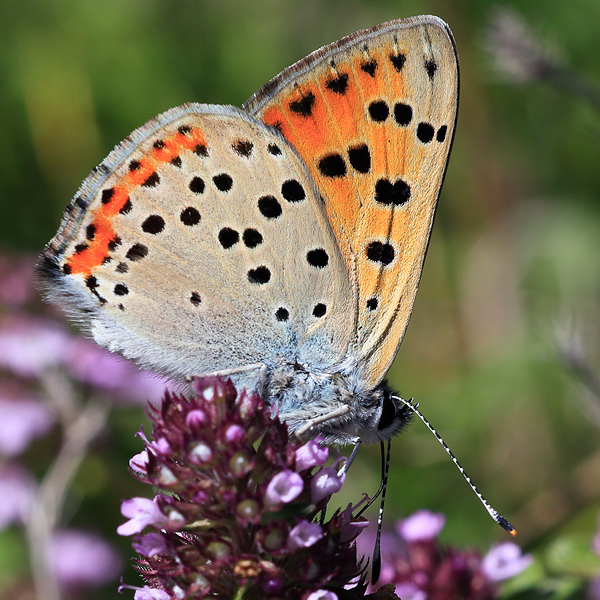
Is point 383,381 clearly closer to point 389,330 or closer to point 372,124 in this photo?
point 389,330

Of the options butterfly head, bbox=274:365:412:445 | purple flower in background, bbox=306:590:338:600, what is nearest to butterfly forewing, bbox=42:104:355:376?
butterfly head, bbox=274:365:412:445

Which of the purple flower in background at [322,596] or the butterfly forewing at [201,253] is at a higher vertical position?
the butterfly forewing at [201,253]

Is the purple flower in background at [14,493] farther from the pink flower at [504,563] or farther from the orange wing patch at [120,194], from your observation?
the pink flower at [504,563]

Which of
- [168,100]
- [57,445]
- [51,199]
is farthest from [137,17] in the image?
[57,445]

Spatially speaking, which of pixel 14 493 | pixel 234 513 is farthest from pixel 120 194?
pixel 14 493

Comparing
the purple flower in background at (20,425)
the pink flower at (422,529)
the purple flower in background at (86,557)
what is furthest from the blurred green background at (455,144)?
the pink flower at (422,529)

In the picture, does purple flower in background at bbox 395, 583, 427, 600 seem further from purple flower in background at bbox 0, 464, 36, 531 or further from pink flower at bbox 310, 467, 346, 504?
purple flower in background at bbox 0, 464, 36, 531

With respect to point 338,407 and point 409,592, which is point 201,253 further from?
point 409,592
